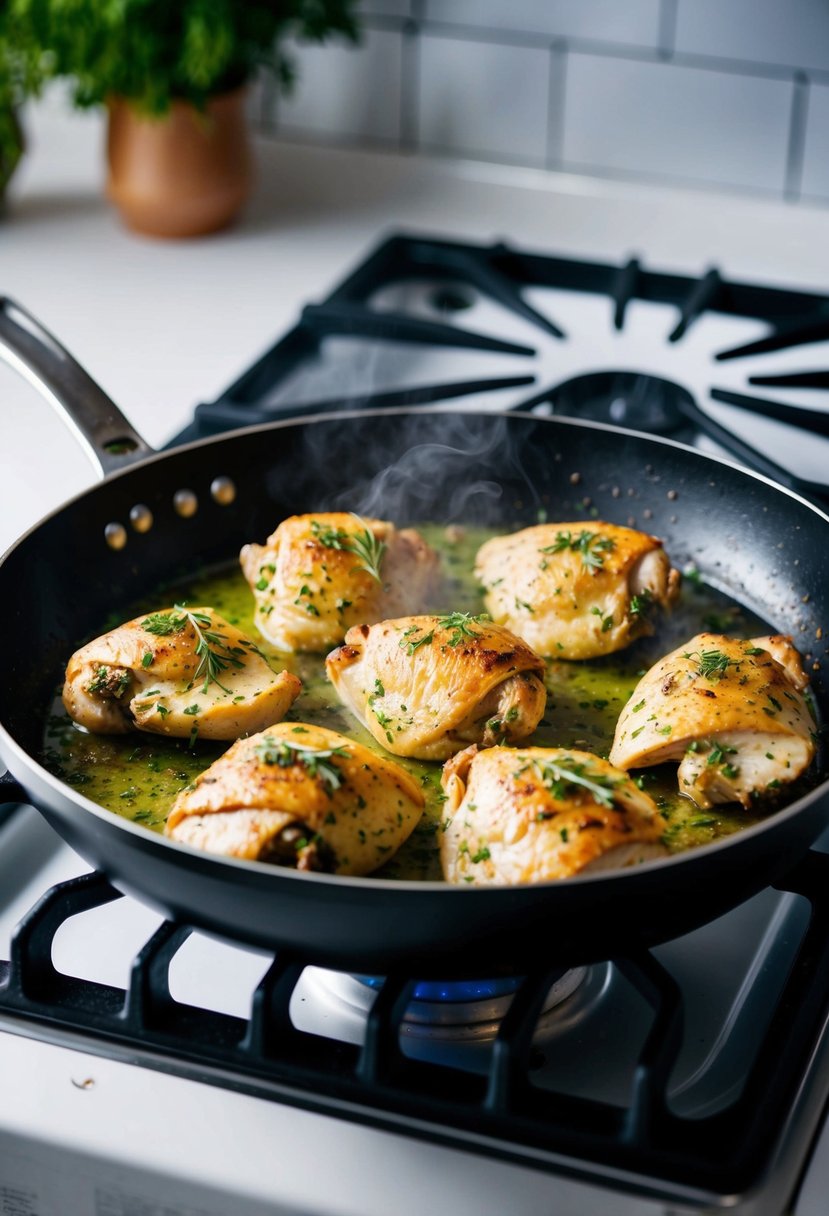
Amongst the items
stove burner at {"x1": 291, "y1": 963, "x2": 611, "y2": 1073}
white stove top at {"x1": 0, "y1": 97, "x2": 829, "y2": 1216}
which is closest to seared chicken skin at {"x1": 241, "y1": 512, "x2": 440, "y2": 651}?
white stove top at {"x1": 0, "y1": 97, "x2": 829, "y2": 1216}

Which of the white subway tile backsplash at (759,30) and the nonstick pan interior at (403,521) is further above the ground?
the white subway tile backsplash at (759,30)

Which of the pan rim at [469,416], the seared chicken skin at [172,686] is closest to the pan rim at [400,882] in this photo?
the seared chicken skin at [172,686]

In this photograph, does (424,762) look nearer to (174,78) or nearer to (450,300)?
(450,300)

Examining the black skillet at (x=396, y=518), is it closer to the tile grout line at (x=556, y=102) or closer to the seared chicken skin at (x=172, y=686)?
the seared chicken skin at (x=172, y=686)

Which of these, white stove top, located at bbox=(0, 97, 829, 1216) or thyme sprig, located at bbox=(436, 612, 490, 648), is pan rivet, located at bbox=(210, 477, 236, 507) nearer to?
white stove top, located at bbox=(0, 97, 829, 1216)

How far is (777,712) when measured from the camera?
1.24 m

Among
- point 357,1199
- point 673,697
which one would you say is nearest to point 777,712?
point 673,697

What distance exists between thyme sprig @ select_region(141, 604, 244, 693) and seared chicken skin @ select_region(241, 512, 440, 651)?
0.37ft

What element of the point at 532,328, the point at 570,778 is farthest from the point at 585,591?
the point at 532,328

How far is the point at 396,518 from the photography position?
1673mm

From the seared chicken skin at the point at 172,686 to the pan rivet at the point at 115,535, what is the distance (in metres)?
0.22

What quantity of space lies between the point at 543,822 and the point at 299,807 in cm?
18

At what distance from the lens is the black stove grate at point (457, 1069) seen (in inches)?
35.4

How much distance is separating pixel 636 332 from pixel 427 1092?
1.36 meters
